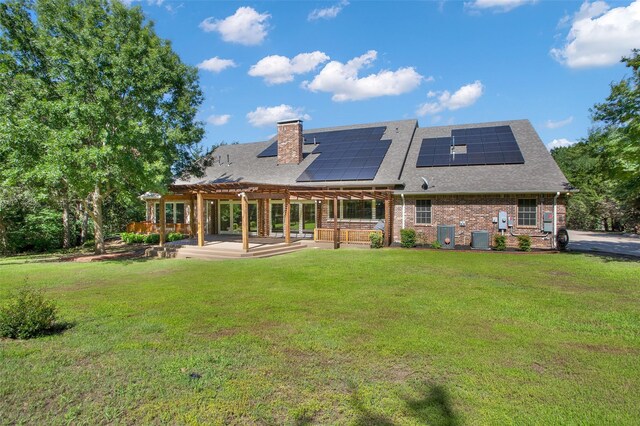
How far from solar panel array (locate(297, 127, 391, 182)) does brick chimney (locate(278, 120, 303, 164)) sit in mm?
1388

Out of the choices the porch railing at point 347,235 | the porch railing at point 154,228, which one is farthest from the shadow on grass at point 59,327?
the porch railing at point 154,228

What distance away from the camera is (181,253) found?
15.4 metres

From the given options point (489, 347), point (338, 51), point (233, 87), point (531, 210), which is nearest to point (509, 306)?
point (489, 347)

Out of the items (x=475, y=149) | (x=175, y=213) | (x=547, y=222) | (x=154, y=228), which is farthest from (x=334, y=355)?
(x=175, y=213)

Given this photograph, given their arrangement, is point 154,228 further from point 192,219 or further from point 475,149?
point 475,149

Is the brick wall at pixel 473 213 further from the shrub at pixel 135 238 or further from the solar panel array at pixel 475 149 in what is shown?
the shrub at pixel 135 238

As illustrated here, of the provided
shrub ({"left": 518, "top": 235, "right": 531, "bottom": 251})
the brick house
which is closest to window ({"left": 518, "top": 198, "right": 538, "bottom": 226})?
the brick house

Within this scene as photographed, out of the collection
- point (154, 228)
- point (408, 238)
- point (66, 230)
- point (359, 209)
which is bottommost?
point (408, 238)

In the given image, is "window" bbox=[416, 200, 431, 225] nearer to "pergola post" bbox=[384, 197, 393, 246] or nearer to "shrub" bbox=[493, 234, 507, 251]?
"pergola post" bbox=[384, 197, 393, 246]

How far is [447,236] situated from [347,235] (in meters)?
4.62

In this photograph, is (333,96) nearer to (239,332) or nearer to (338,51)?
(338,51)

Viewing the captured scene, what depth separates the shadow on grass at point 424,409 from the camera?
3295 mm

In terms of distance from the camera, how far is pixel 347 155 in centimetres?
2091

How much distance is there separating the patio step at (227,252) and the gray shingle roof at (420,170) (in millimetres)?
4773
